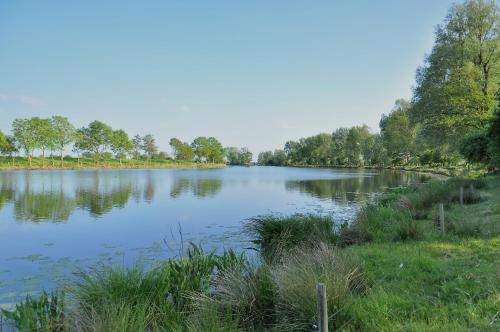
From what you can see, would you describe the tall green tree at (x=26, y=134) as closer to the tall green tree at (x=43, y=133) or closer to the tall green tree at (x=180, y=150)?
the tall green tree at (x=43, y=133)

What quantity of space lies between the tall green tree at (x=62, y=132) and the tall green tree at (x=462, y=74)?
82.7 meters

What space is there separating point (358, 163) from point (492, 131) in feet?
335

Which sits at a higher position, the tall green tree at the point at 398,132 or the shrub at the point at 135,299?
the tall green tree at the point at 398,132

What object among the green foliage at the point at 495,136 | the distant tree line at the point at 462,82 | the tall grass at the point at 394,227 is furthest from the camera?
the distant tree line at the point at 462,82

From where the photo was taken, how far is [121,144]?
104688 mm

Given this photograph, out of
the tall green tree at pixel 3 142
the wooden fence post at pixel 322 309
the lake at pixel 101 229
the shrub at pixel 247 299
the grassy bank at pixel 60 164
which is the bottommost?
the lake at pixel 101 229

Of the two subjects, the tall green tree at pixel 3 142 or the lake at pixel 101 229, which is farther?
the tall green tree at pixel 3 142

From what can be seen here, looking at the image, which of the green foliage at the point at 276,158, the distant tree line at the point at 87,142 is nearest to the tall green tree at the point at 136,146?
the distant tree line at the point at 87,142

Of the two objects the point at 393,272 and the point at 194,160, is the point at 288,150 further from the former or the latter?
the point at 393,272

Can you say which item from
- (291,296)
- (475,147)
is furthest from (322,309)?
(475,147)

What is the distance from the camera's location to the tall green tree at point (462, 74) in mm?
26938

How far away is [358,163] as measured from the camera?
4636 inches

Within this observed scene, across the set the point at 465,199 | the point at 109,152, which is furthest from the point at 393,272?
the point at 109,152

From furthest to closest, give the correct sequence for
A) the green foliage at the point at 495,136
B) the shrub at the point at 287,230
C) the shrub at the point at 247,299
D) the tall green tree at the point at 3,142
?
1. the tall green tree at the point at 3,142
2. the green foliage at the point at 495,136
3. the shrub at the point at 287,230
4. the shrub at the point at 247,299
